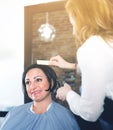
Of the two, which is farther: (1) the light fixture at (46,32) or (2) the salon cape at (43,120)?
(1) the light fixture at (46,32)

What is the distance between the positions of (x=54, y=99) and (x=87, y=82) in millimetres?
520

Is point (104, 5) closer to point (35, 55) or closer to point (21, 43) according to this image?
point (35, 55)

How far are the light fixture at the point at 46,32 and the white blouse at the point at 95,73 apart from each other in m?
0.65

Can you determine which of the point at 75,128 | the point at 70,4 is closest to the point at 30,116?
the point at 75,128

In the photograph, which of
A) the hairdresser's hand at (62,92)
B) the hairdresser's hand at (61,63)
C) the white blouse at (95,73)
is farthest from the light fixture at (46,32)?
the white blouse at (95,73)

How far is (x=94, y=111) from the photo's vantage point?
49.1 inches

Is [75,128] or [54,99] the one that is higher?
[54,99]

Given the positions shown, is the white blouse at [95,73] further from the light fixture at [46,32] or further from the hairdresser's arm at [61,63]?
the light fixture at [46,32]

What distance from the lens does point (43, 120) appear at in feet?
5.40

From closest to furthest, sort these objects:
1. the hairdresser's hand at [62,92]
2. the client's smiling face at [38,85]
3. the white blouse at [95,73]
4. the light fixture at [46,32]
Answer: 1. the white blouse at [95,73]
2. the hairdresser's hand at [62,92]
3. the client's smiling face at [38,85]
4. the light fixture at [46,32]

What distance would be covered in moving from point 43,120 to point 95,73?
609mm

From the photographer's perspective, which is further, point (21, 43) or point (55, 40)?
point (21, 43)

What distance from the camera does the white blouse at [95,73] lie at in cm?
117

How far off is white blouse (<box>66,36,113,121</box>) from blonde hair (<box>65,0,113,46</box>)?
49mm
